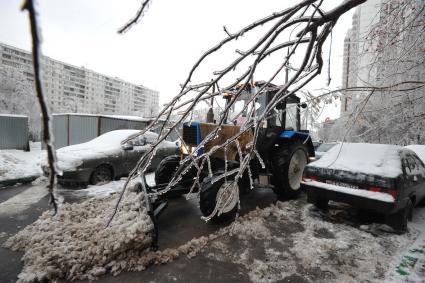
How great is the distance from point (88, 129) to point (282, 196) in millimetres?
10658

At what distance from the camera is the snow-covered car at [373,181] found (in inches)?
161

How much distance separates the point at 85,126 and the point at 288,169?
1103 cm

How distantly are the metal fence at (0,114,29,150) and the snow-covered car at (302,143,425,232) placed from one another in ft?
49.5

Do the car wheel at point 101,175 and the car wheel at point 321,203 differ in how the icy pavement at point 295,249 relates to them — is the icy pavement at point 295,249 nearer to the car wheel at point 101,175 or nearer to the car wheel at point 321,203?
the car wheel at point 321,203

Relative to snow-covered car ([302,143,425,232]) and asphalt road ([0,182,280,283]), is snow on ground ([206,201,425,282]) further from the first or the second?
snow-covered car ([302,143,425,232])

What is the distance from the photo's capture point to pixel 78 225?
345cm

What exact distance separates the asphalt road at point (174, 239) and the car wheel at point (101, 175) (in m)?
0.77

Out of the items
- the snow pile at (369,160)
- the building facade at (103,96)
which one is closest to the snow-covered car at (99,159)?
the snow pile at (369,160)

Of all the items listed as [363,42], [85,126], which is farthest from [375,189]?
[85,126]

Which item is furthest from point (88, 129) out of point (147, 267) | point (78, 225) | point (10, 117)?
point (147, 267)

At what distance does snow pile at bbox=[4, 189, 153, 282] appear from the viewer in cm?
279

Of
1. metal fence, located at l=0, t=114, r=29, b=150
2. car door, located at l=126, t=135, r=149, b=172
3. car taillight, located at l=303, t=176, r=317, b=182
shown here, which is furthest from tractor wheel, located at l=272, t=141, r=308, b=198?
metal fence, located at l=0, t=114, r=29, b=150

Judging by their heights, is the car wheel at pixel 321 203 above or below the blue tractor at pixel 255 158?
below

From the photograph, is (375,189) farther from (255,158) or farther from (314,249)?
(255,158)
